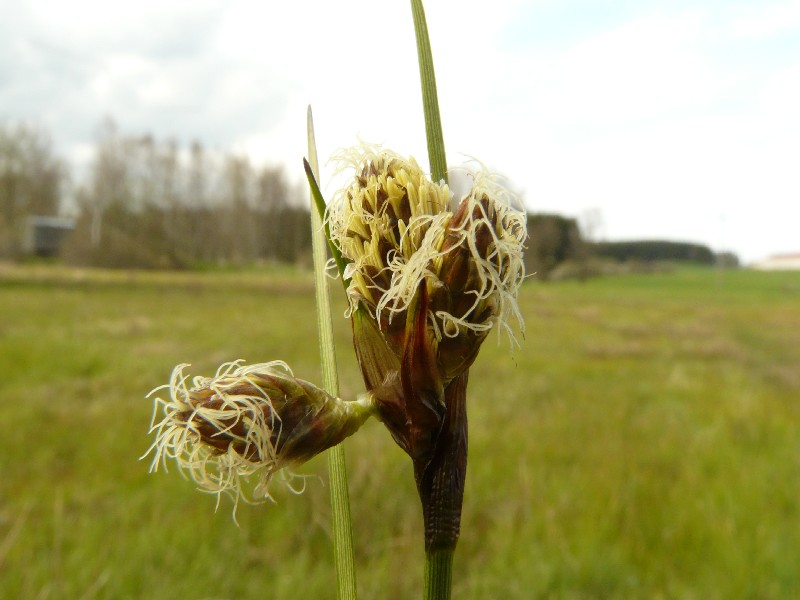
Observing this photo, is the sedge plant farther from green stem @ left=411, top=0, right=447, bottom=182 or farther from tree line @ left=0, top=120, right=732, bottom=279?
tree line @ left=0, top=120, right=732, bottom=279

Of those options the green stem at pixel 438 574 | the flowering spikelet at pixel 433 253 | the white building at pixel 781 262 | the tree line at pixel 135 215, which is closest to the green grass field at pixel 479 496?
the flowering spikelet at pixel 433 253

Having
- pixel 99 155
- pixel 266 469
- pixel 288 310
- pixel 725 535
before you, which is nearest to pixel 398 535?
pixel 725 535

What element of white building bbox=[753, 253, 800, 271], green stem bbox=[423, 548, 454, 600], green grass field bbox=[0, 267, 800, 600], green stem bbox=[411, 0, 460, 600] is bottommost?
white building bbox=[753, 253, 800, 271]

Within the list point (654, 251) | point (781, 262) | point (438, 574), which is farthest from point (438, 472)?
point (781, 262)

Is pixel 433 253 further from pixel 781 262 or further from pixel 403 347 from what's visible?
pixel 781 262

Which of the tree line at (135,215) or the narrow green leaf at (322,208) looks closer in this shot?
the narrow green leaf at (322,208)

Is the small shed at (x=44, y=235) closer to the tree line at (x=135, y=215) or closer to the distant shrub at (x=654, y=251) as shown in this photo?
the tree line at (x=135, y=215)

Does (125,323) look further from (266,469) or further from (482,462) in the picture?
(266,469)

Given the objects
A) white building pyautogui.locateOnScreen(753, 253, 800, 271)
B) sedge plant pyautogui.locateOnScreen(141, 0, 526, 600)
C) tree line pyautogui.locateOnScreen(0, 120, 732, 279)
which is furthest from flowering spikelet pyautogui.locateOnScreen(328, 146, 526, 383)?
white building pyautogui.locateOnScreen(753, 253, 800, 271)
